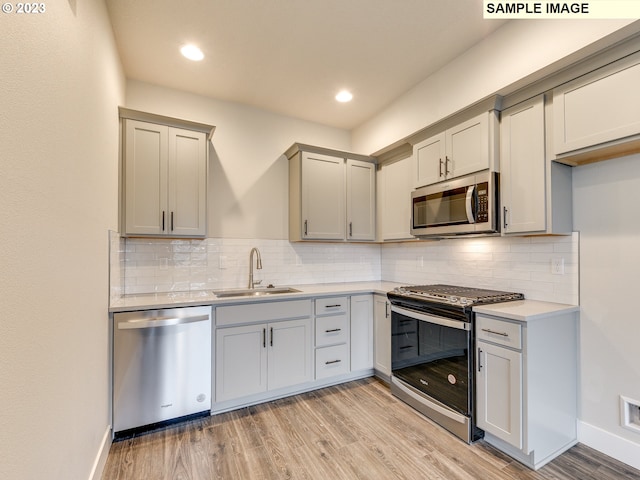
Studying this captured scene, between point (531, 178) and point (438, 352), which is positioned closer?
point (531, 178)

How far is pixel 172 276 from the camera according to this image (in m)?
2.91

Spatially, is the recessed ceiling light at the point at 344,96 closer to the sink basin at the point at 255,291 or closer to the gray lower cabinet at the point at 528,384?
the sink basin at the point at 255,291

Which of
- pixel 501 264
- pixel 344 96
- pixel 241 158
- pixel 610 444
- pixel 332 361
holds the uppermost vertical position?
pixel 344 96

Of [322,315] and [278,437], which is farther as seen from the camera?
[322,315]

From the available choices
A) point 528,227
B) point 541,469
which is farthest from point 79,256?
point 541,469

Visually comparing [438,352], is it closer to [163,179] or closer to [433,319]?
[433,319]

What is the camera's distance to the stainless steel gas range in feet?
6.93

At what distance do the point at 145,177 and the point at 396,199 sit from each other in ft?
8.13

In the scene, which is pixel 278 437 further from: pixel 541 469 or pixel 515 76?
pixel 515 76

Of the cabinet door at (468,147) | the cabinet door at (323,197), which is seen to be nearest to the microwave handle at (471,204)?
the cabinet door at (468,147)

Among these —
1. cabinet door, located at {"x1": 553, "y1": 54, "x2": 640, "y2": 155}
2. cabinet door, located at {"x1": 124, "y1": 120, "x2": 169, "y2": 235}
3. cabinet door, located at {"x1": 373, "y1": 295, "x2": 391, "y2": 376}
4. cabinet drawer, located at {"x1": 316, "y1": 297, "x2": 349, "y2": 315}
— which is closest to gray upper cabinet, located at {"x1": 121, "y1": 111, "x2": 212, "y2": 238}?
cabinet door, located at {"x1": 124, "y1": 120, "x2": 169, "y2": 235}

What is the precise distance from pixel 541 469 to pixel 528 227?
4.96 feet

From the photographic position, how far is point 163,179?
264cm

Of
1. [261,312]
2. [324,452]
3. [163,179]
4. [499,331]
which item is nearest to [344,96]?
[163,179]
